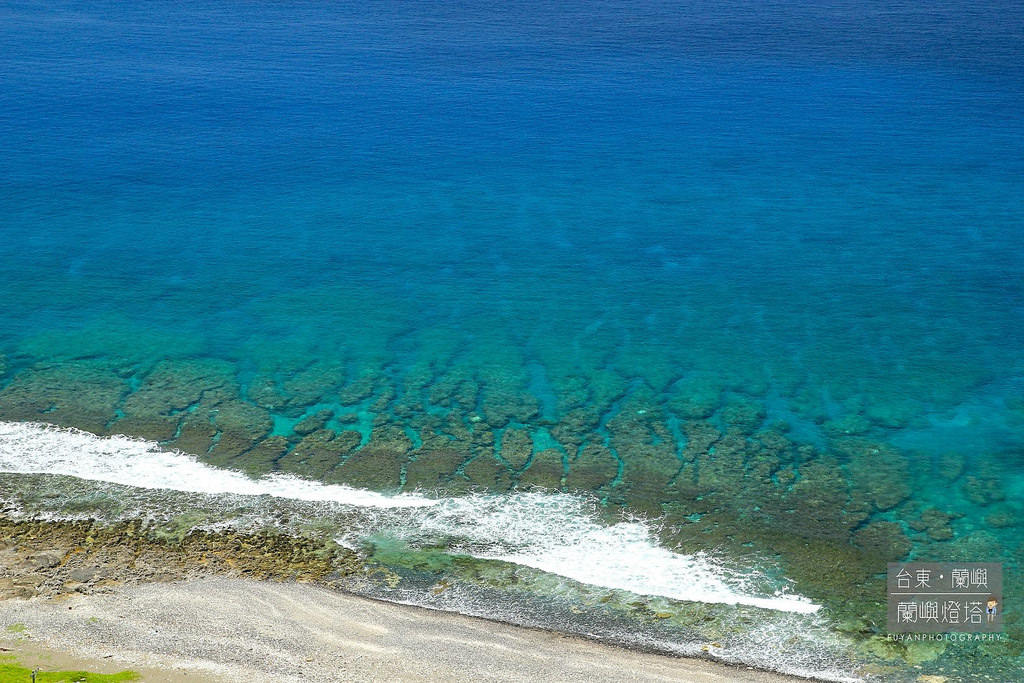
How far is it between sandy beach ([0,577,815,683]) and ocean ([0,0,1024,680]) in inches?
50.6

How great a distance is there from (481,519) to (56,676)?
579 inches

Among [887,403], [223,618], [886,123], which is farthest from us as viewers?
[886,123]

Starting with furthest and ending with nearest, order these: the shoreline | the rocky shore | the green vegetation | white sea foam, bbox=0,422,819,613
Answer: white sea foam, bbox=0,422,819,613 → the rocky shore → the shoreline → the green vegetation

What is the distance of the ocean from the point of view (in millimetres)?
33281

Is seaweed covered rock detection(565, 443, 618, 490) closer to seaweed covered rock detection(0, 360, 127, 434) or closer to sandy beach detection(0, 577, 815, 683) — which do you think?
sandy beach detection(0, 577, 815, 683)

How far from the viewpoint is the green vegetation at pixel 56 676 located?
25.4m

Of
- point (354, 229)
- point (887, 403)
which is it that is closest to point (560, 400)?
point (887, 403)

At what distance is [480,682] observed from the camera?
26641 millimetres

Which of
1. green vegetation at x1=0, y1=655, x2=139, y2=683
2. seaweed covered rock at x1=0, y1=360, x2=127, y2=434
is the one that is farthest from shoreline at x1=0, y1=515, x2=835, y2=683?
seaweed covered rock at x1=0, y1=360, x2=127, y2=434

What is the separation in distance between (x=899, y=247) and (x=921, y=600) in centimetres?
3209

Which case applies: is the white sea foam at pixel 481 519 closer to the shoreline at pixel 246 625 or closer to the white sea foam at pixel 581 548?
the white sea foam at pixel 581 548

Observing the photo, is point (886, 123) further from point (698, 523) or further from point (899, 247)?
point (698, 523)

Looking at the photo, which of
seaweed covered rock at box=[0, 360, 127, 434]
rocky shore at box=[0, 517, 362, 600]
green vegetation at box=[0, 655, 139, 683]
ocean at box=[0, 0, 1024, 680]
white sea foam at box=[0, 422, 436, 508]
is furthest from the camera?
seaweed covered rock at box=[0, 360, 127, 434]

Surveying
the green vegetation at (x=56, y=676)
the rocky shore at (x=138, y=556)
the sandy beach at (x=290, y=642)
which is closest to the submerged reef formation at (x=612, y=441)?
the rocky shore at (x=138, y=556)
